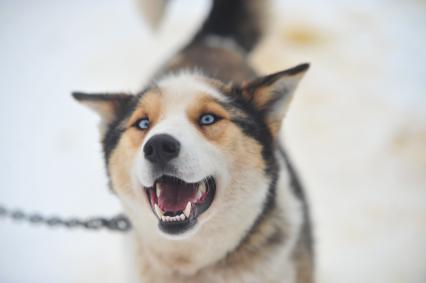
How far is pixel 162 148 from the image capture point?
4.24ft

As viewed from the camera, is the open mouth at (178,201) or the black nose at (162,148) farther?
the open mouth at (178,201)

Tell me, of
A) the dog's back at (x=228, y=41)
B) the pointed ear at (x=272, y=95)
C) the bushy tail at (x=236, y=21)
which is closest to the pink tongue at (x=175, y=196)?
the pointed ear at (x=272, y=95)

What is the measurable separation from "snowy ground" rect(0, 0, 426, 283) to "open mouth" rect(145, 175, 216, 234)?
1382 millimetres

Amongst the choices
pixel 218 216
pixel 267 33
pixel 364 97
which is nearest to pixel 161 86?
pixel 218 216

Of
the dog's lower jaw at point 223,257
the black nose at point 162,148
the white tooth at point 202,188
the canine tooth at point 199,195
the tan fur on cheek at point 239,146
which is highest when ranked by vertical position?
the tan fur on cheek at point 239,146

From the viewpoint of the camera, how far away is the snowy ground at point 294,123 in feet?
8.84

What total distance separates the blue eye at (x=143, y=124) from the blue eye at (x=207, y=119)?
0.19 m

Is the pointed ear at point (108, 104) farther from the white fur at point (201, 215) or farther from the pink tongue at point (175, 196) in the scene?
the pink tongue at point (175, 196)

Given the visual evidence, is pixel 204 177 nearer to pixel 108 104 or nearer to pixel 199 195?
pixel 199 195

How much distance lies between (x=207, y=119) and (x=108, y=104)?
0.43 m

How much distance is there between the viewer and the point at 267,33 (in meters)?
3.28

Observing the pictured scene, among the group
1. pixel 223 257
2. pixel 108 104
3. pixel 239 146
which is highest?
pixel 239 146

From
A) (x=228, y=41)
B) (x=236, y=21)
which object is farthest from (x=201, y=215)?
(x=236, y=21)

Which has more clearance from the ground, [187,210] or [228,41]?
[228,41]
